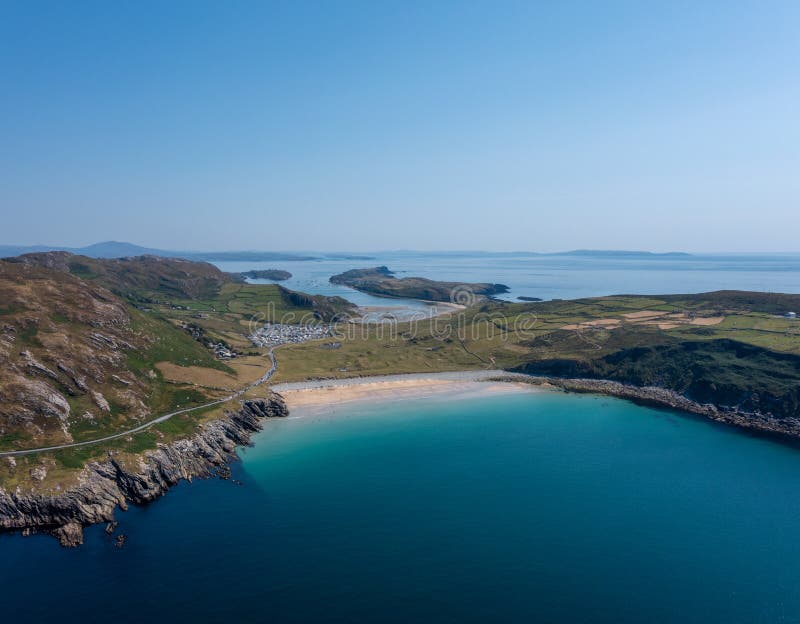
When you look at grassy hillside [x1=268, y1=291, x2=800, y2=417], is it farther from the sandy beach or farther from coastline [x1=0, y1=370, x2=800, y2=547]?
the sandy beach

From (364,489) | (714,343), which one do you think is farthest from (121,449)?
(714,343)

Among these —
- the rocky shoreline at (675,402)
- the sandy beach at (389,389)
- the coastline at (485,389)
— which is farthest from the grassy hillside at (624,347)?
the sandy beach at (389,389)

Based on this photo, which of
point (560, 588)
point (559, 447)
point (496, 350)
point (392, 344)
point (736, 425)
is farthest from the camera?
point (392, 344)

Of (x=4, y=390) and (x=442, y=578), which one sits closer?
(x=442, y=578)

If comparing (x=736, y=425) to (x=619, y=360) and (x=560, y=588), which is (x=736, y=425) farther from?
(x=560, y=588)

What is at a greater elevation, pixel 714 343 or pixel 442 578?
pixel 714 343
